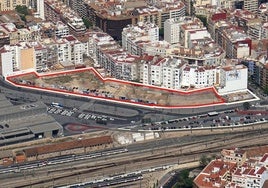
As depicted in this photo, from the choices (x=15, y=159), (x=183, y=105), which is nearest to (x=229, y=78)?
(x=183, y=105)

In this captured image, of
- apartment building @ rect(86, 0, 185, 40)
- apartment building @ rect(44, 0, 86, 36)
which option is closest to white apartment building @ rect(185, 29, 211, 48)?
apartment building @ rect(86, 0, 185, 40)

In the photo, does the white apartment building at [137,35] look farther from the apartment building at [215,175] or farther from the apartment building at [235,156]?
the apartment building at [215,175]

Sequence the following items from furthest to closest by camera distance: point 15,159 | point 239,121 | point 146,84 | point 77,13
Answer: point 77,13
point 146,84
point 239,121
point 15,159

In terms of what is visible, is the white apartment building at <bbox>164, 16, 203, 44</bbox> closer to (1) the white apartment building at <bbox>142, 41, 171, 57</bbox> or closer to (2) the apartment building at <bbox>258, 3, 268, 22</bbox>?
(1) the white apartment building at <bbox>142, 41, 171, 57</bbox>

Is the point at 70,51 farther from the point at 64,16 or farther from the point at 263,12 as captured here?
the point at 263,12

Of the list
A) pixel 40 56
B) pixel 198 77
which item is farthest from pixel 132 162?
pixel 40 56

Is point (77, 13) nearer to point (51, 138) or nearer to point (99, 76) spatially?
point (99, 76)

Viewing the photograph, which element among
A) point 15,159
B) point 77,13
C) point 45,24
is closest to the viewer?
point 15,159
